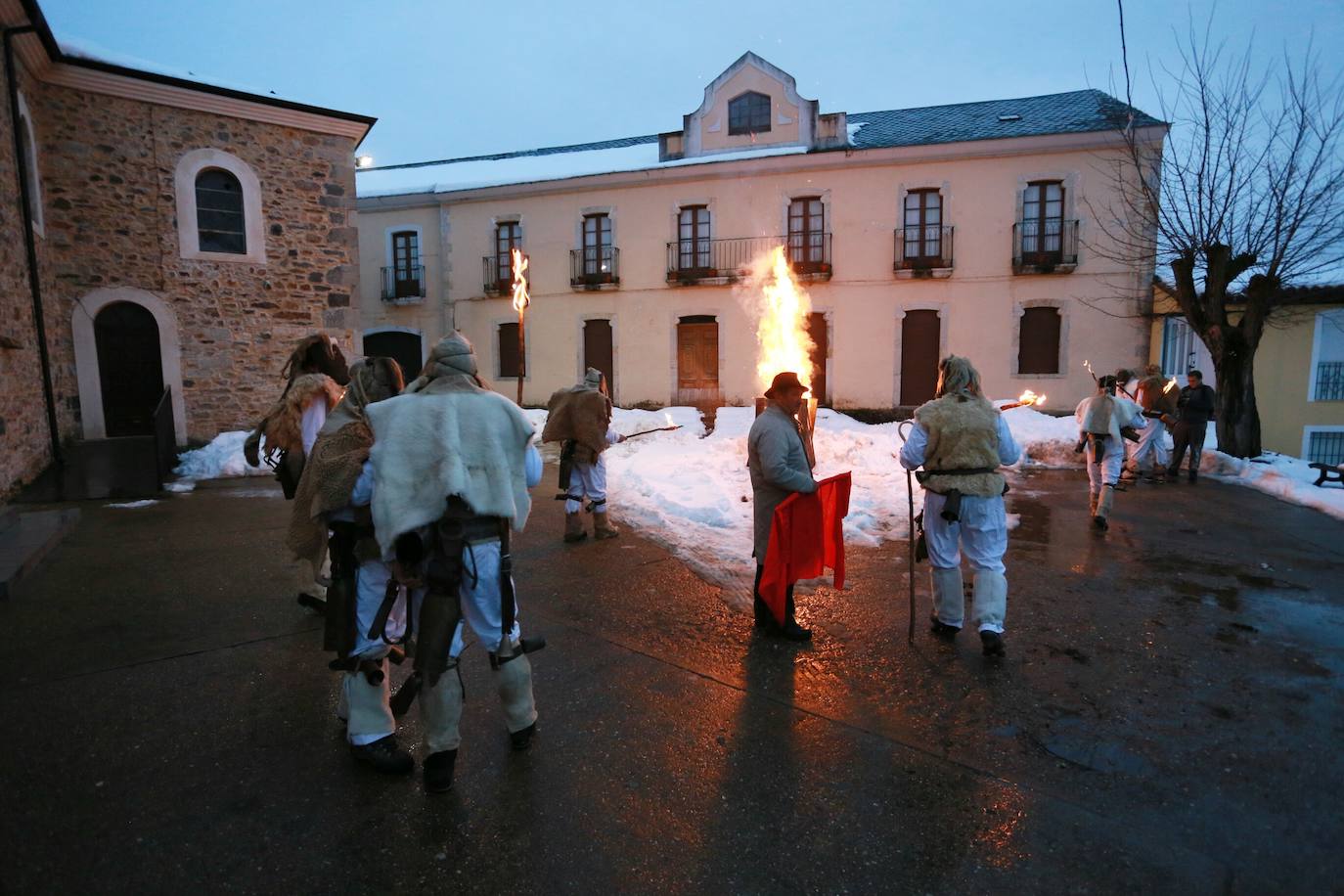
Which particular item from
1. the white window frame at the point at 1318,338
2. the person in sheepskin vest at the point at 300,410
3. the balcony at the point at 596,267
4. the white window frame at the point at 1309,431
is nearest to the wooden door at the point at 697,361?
the balcony at the point at 596,267

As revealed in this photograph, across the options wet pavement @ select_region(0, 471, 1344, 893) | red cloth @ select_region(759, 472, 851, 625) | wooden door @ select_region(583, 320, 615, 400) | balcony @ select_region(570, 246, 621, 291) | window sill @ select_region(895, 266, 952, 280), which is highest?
balcony @ select_region(570, 246, 621, 291)

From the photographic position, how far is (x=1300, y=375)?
19.3 metres

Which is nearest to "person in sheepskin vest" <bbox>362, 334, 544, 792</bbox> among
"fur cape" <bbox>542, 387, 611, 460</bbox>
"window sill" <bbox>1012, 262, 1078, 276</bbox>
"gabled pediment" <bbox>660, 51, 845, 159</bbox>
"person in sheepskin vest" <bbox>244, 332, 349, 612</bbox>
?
"person in sheepskin vest" <bbox>244, 332, 349, 612</bbox>

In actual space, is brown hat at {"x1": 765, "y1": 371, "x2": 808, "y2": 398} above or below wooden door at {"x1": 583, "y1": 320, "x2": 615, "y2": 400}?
below

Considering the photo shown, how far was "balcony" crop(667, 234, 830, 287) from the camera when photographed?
22094 millimetres

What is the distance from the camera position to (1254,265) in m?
14.0

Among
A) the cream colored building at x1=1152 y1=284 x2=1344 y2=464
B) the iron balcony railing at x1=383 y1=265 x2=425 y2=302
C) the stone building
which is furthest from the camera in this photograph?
the iron balcony railing at x1=383 y1=265 x2=425 y2=302

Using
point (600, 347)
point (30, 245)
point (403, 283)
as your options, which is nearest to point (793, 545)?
point (30, 245)

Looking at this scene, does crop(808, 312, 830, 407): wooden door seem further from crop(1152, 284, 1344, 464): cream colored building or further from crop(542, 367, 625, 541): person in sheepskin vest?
crop(542, 367, 625, 541): person in sheepskin vest

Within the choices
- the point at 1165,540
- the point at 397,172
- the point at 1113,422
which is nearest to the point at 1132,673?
the point at 1165,540

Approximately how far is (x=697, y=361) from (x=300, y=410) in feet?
65.0

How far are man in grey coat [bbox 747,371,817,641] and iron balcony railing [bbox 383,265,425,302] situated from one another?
23842mm

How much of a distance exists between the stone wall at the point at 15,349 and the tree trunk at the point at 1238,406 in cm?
1939

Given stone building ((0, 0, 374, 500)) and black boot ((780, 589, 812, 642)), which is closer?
black boot ((780, 589, 812, 642))
